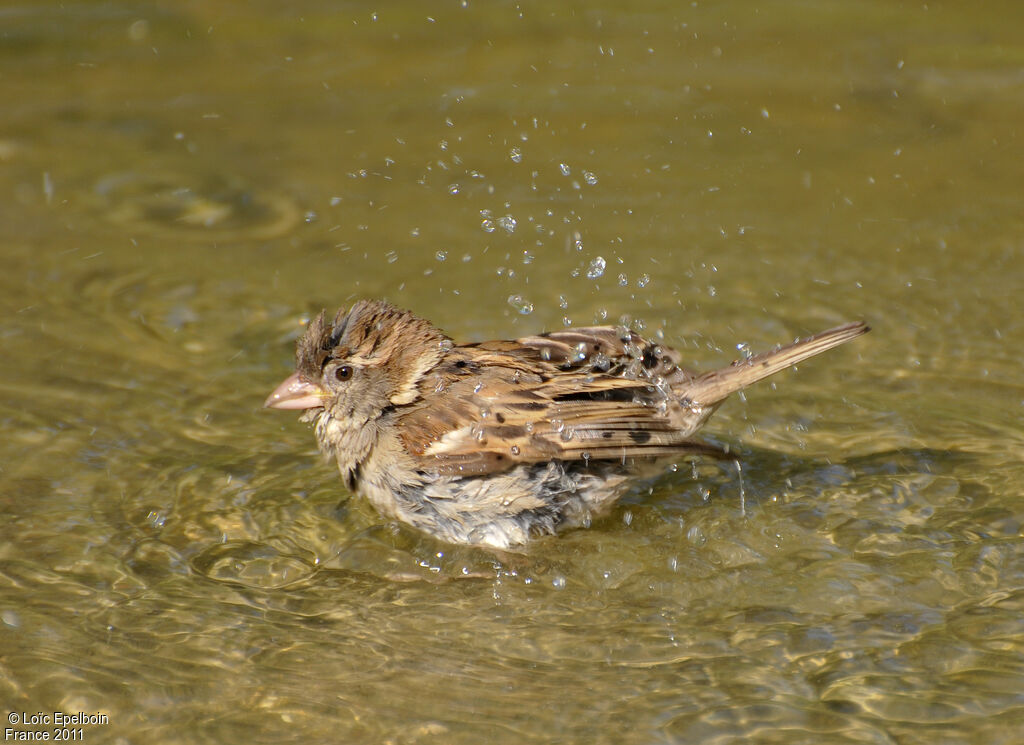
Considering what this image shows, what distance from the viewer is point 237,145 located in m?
7.90

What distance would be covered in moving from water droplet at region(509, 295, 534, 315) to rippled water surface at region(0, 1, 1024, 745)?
0.06m

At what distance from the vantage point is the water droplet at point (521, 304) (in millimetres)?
6297

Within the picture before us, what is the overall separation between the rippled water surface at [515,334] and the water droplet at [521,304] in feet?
0.19

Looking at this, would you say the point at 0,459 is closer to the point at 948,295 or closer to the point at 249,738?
the point at 249,738

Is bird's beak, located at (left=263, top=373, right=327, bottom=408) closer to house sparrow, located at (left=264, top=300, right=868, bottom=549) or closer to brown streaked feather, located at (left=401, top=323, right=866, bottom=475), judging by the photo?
house sparrow, located at (left=264, top=300, right=868, bottom=549)

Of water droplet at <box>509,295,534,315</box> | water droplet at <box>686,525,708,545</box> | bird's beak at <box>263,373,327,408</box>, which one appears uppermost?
bird's beak at <box>263,373,327,408</box>

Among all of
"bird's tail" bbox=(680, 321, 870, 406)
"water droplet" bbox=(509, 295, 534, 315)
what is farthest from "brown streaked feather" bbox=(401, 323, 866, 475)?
"water droplet" bbox=(509, 295, 534, 315)

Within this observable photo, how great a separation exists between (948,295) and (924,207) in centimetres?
105

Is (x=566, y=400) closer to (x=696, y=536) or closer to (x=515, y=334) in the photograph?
(x=696, y=536)

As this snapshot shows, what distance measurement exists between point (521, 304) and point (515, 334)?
323 mm

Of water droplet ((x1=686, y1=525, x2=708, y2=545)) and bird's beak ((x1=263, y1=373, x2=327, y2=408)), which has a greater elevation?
bird's beak ((x1=263, y1=373, x2=327, y2=408))

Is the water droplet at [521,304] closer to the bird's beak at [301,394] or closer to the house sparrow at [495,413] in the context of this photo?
the house sparrow at [495,413]

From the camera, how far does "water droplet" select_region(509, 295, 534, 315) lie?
6.30 metres

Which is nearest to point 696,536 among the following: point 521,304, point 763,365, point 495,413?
point 763,365
